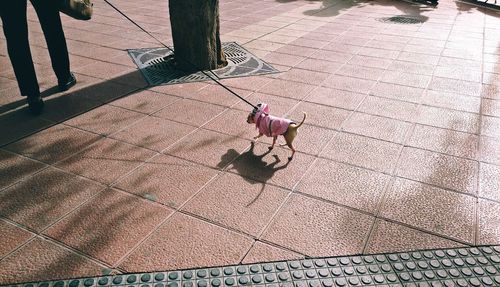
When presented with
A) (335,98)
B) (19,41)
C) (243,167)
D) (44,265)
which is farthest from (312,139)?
(19,41)

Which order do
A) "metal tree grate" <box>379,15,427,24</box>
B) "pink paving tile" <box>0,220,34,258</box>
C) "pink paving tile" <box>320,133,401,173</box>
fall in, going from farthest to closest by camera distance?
"metal tree grate" <box>379,15,427,24</box> → "pink paving tile" <box>320,133,401,173</box> → "pink paving tile" <box>0,220,34,258</box>

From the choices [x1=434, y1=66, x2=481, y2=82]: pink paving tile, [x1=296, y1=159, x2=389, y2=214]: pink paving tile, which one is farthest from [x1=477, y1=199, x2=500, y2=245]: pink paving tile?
[x1=434, y1=66, x2=481, y2=82]: pink paving tile

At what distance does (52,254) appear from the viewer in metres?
2.84

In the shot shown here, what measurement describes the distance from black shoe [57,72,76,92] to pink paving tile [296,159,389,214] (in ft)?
12.8

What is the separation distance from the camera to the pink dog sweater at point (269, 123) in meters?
3.85

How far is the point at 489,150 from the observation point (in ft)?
13.9

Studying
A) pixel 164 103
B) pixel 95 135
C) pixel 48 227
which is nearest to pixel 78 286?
pixel 48 227

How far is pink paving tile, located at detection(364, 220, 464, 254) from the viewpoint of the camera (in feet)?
9.63

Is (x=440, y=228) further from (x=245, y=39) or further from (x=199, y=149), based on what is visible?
(x=245, y=39)

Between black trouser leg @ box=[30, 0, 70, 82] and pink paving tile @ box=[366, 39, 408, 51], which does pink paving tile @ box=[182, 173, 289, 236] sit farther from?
pink paving tile @ box=[366, 39, 408, 51]

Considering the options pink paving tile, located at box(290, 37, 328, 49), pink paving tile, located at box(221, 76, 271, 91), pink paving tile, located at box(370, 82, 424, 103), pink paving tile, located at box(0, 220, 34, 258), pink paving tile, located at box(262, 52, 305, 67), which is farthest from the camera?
pink paving tile, located at box(290, 37, 328, 49)

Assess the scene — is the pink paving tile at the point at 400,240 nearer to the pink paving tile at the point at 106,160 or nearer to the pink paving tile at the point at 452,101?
the pink paving tile at the point at 106,160

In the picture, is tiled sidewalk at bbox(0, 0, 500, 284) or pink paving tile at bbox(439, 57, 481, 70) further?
pink paving tile at bbox(439, 57, 481, 70)

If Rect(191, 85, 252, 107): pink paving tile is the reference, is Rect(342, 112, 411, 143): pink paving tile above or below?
below
